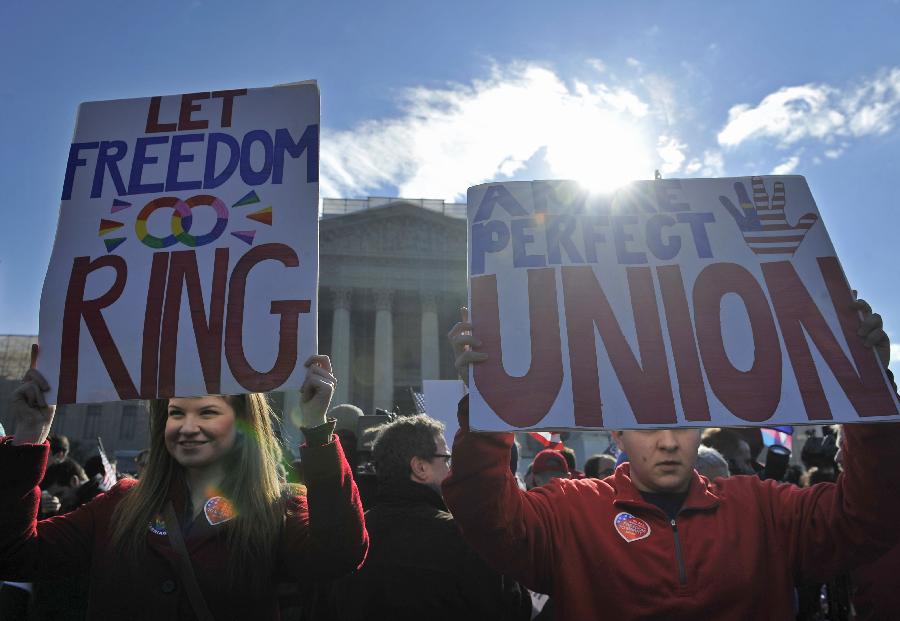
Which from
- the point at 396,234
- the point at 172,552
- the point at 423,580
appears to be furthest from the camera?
the point at 396,234

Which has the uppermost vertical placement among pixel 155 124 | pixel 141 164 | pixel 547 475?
pixel 155 124

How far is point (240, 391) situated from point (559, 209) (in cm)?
140

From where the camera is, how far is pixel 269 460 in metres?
2.60

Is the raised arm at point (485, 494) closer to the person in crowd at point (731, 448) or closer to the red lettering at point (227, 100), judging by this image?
the red lettering at point (227, 100)

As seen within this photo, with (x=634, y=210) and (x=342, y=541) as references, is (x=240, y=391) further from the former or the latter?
(x=634, y=210)

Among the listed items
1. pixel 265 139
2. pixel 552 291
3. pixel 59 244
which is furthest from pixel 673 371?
pixel 59 244

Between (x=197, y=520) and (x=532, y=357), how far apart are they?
1421mm

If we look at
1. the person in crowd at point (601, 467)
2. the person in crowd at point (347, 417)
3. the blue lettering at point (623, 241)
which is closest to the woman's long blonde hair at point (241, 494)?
the blue lettering at point (623, 241)

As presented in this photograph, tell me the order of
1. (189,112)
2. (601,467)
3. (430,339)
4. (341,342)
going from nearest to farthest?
(189,112), (601,467), (341,342), (430,339)

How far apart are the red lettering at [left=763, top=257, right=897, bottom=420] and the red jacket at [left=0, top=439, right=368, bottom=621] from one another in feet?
5.34

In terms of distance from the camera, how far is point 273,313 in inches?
93.0

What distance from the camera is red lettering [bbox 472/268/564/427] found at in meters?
2.11

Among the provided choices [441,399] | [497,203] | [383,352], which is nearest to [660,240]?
[497,203]

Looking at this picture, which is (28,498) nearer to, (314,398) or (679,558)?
(314,398)
